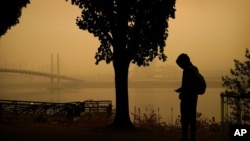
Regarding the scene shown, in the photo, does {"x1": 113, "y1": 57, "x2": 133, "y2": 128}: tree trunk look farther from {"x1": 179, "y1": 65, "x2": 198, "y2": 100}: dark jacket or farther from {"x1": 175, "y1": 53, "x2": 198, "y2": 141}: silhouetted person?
{"x1": 179, "y1": 65, "x2": 198, "y2": 100}: dark jacket

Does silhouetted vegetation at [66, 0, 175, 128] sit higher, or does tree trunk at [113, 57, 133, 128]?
silhouetted vegetation at [66, 0, 175, 128]

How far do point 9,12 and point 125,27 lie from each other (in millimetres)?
4517

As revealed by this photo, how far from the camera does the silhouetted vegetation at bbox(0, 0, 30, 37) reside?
1399 cm

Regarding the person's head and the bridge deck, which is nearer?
the person's head

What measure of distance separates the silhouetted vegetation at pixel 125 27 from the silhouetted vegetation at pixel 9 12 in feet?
8.50

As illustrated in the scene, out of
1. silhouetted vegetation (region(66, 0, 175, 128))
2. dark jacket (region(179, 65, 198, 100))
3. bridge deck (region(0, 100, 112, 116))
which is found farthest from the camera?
bridge deck (region(0, 100, 112, 116))

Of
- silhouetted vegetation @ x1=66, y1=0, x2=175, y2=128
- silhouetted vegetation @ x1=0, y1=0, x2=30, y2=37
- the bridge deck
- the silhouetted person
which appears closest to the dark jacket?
the silhouetted person

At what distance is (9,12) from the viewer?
14.3 m

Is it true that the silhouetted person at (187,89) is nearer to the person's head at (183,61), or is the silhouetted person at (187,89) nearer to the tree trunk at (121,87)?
the person's head at (183,61)

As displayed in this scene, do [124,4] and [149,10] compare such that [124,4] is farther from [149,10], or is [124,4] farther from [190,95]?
[190,95]

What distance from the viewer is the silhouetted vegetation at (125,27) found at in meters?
13.4

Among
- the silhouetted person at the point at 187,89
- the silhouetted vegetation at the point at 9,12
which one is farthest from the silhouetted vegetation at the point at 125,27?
the silhouetted person at the point at 187,89

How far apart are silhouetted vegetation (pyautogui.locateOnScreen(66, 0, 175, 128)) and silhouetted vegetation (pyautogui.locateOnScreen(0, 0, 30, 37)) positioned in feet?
8.50

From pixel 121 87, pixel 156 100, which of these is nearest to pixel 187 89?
pixel 121 87
